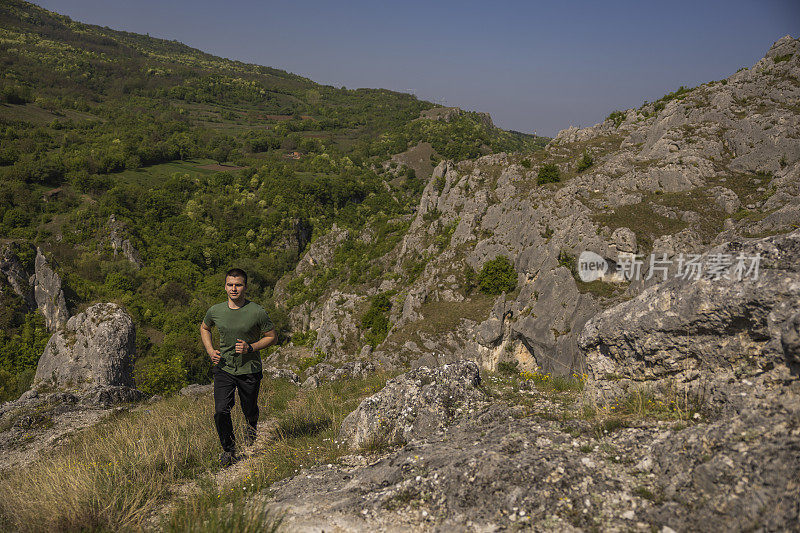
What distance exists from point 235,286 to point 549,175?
3204 centimetres

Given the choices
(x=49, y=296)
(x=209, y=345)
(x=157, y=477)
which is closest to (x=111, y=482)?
(x=157, y=477)

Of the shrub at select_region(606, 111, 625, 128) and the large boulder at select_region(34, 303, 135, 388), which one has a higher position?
the shrub at select_region(606, 111, 625, 128)

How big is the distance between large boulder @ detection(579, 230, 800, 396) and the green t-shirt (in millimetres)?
5749

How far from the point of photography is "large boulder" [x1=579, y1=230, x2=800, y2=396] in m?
4.37

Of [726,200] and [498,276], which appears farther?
[498,276]

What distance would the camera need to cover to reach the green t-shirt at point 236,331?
6.15m

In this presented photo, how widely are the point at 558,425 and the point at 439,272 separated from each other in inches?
1143

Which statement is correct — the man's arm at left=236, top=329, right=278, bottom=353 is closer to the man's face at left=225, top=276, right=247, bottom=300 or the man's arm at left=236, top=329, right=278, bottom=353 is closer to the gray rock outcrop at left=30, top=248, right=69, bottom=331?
the man's face at left=225, top=276, right=247, bottom=300

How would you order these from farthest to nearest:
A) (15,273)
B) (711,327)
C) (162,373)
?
(15,273), (162,373), (711,327)

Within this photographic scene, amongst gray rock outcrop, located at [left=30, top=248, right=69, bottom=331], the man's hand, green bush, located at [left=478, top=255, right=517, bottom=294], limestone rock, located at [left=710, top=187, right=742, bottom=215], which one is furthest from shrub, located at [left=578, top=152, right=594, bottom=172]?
gray rock outcrop, located at [left=30, top=248, right=69, bottom=331]

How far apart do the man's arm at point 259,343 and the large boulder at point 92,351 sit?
14933 mm

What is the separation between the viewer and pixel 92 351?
58.6ft

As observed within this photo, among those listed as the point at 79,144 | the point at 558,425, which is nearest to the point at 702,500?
the point at 558,425

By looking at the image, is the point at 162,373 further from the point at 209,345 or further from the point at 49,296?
the point at 209,345
